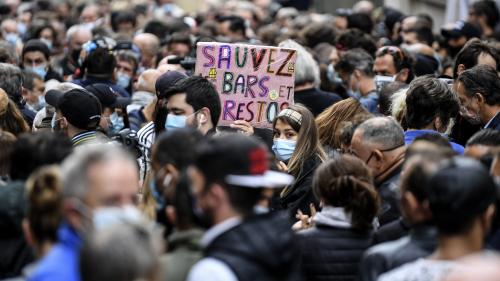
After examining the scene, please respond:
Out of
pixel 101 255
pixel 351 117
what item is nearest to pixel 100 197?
pixel 101 255

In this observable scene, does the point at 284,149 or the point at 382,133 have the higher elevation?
the point at 382,133

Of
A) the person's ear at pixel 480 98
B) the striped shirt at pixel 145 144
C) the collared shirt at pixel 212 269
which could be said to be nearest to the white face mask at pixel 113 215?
the collared shirt at pixel 212 269

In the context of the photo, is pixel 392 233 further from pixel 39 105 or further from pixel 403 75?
pixel 39 105

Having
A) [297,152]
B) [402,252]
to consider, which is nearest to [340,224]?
[402,252]

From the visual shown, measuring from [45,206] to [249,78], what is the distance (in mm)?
4250

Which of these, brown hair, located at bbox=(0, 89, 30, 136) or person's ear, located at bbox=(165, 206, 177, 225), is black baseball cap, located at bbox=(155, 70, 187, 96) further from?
person's ear, located at bbox=(165, 206, 177, 225)

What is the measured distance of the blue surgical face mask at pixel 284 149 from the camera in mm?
8438

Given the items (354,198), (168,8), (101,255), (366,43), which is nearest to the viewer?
(101,255)

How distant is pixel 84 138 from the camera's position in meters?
8.08

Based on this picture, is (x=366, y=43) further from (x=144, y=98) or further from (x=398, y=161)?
(x=398, y=161)

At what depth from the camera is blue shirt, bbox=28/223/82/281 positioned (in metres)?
4.67

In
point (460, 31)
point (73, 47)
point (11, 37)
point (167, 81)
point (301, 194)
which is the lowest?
point (11, 37)

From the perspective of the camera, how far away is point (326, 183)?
20.4 feet

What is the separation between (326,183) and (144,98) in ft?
16.3
